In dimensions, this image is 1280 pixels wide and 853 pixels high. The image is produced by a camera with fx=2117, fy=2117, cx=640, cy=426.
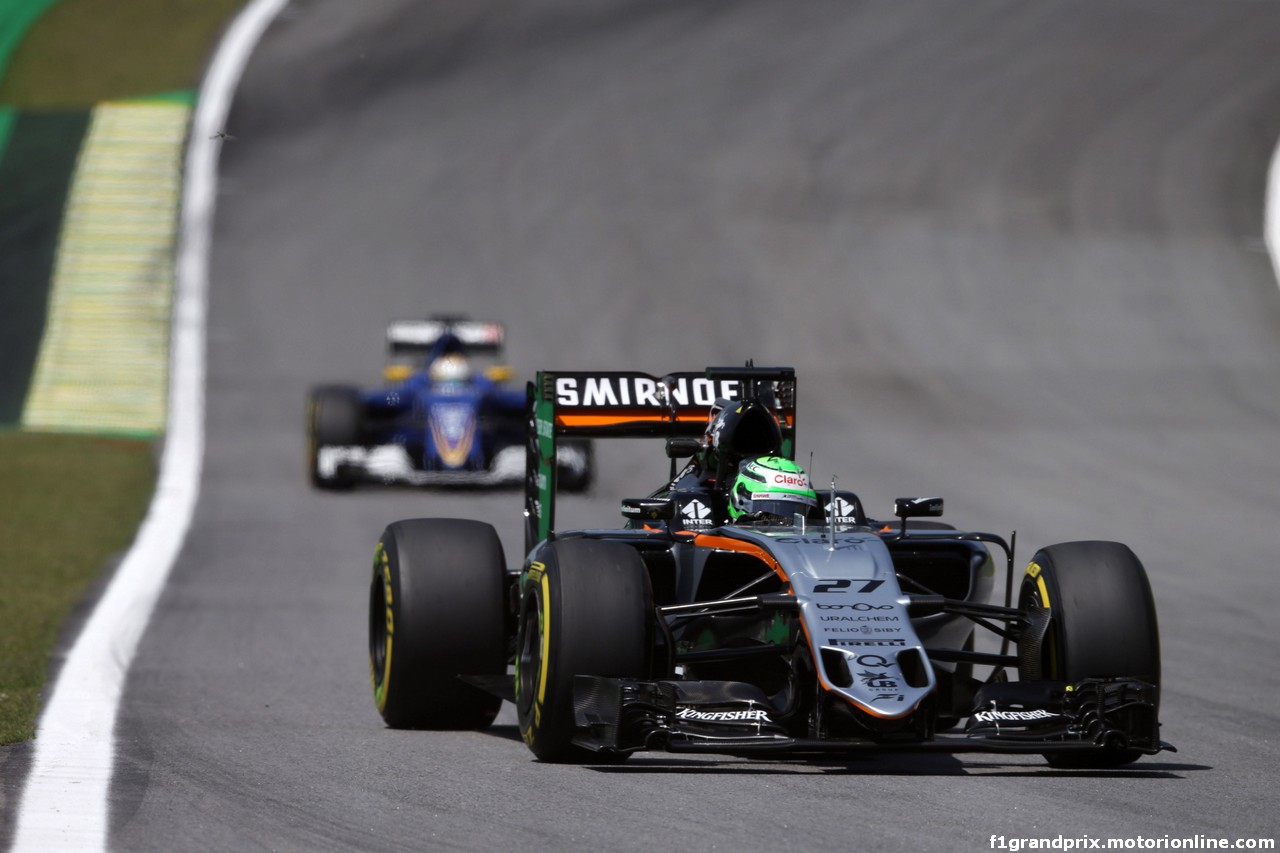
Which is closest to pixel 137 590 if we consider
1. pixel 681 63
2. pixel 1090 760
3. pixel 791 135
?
pixel 1090 760

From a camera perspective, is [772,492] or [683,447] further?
[683,447]

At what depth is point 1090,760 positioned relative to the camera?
9.23m

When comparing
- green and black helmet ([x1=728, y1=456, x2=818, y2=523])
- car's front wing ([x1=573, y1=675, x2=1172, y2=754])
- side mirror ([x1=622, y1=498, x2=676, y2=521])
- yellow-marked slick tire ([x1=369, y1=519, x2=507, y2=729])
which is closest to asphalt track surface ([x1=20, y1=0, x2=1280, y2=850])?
car's front wing ([x1=573, y1=675, x2=1172, y2=754])

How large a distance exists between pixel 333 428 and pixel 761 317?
1214cm

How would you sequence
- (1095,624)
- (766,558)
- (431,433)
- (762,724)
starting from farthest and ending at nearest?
(431,433) < (766,558) < (1095,624) < (762,724)

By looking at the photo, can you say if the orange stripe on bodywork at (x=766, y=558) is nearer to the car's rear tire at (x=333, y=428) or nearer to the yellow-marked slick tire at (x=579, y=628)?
the yellow-marked slick tire at (x=579, y=628)

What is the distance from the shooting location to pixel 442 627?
33.4 feet

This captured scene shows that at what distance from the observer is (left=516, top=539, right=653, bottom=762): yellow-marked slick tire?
878 cm

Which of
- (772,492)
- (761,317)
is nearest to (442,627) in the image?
(772,492)

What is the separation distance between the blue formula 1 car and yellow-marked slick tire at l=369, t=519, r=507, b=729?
39.7 feet

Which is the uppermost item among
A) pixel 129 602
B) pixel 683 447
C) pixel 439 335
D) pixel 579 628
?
pixel 439 335

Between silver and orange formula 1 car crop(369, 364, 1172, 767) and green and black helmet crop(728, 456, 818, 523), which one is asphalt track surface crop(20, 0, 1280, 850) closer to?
silver and orange formula 1 car crop(369, 364, 1172, 767)

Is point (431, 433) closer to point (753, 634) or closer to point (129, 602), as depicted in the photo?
point (129, 602)

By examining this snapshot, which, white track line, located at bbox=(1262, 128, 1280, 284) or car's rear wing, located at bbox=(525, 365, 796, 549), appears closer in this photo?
car's rear wing, located at bbox=(525, 365, 796, 549)
